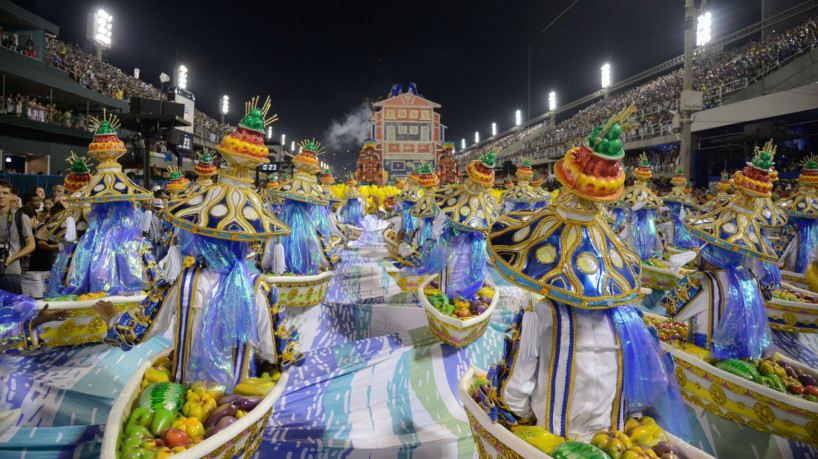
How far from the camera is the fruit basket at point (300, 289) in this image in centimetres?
556

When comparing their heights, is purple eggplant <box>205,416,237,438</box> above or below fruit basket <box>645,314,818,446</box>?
above

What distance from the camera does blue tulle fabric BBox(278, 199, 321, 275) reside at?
6.23 meters

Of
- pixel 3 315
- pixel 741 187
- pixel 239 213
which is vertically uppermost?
pixel 741 187

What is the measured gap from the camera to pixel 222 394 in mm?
2596

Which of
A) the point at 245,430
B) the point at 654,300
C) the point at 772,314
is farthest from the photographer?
the point at 654,300

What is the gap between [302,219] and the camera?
6414mm

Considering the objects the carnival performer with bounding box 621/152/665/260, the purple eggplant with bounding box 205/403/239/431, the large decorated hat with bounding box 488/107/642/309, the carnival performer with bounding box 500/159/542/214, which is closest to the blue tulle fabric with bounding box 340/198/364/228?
the carnival performer with bounding box 500/159/542/214

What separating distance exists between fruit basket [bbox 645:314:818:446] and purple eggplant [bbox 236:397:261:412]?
9.46ft

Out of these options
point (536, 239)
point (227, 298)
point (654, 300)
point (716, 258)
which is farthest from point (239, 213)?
point (654, 300)

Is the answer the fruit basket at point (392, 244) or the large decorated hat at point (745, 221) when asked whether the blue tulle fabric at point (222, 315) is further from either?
the fruit basket at point (392, 244)

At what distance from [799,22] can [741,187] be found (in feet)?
75.7

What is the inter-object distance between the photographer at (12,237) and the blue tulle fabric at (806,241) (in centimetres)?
1021

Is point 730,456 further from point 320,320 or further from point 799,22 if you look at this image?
point 799,22

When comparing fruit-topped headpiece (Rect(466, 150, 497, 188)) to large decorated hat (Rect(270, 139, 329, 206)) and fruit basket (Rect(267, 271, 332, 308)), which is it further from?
fruit basket (Rect(267, 271, 332, 308))
